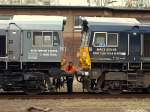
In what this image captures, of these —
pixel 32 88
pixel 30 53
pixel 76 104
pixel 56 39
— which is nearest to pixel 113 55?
pixel 56 39

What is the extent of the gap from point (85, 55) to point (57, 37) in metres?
1.60

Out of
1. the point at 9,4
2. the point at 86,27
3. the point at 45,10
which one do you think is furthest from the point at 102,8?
the point at 86,27

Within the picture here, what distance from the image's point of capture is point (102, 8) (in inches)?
1838

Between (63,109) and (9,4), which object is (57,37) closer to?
(63,109)

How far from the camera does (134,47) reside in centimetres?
2427

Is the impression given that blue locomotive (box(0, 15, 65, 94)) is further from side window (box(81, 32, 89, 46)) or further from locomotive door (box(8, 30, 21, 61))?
side window (box(81, 32, 89, 46))

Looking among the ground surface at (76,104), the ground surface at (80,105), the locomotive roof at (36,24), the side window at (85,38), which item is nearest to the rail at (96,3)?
the side window at (85,38)

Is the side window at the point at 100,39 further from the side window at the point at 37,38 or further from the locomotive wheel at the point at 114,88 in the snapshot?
the side window at the point at 37,38

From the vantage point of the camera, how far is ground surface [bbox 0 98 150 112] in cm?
1812

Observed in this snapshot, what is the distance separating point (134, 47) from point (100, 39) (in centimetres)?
166

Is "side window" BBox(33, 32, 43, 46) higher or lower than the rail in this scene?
lower

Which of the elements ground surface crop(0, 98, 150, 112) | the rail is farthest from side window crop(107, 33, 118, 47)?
the rail

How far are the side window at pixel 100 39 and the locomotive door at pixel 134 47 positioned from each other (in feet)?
3.99

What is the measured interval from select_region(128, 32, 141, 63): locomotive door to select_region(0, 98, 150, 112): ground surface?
2648mm
